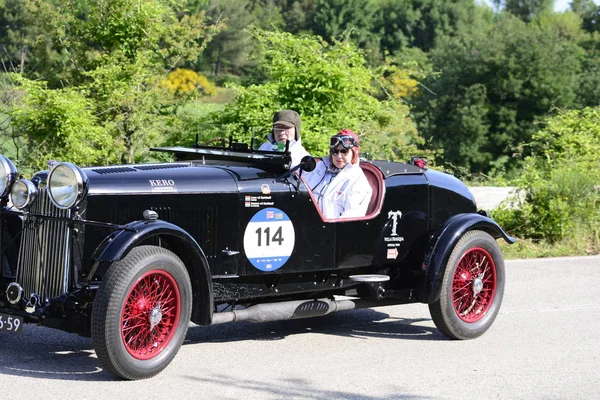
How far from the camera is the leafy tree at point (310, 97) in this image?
12.2 metres

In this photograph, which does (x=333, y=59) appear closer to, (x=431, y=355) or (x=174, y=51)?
(x=174, y=51)

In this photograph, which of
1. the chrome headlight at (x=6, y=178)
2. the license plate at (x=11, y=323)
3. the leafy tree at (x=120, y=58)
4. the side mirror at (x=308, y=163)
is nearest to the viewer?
the license plate at (x=11, y=323)

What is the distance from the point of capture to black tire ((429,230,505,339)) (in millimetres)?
6797

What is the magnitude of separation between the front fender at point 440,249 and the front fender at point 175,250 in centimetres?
184

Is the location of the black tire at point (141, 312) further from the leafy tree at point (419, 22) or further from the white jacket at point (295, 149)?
the leafy tree at point (419, 22)

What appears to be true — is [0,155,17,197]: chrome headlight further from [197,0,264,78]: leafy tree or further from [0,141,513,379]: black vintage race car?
[197,0,264,78]: leafy tree

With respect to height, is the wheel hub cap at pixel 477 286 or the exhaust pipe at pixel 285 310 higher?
the wheel hub cap at pixel 477 286

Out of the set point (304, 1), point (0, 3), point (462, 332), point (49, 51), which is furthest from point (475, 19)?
point (462, 332)

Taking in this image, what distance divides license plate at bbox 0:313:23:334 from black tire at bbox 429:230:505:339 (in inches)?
120

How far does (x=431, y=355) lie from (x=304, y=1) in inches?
3828

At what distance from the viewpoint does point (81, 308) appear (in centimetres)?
532

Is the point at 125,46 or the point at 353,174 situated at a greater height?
the point at 125,46

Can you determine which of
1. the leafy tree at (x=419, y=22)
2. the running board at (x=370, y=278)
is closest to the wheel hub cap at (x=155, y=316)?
the running board at (x=370, y=278)

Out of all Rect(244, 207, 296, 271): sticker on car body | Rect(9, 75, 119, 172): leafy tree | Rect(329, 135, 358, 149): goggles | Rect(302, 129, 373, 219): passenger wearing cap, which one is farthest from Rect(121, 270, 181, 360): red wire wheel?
Rect(9, 75, 119, 172): leafy tree
